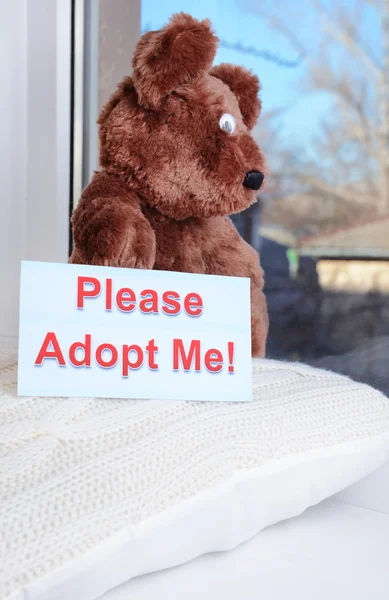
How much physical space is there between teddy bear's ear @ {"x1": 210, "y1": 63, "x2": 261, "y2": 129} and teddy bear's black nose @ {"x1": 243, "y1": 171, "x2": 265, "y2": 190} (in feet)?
0.48

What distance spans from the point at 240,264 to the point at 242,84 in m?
0.25

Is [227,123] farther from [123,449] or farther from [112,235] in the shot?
[123,449]

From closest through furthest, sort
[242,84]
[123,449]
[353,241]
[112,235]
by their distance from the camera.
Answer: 1. [123,449]
2. [112,235]
3. [242,84]
4. [353,241]

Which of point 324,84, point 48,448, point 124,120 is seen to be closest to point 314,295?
point 324,84

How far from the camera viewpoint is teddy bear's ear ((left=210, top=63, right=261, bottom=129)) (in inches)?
34.2

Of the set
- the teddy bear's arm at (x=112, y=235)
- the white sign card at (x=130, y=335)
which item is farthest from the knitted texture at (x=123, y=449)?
the teddy bear's arm at (x=112, y=235)

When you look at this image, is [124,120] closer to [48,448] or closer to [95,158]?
[48,448]

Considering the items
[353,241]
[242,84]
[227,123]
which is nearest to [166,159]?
[227,123]

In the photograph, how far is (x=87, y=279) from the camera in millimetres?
566

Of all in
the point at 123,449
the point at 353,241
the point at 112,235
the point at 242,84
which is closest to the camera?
the point at 123,449

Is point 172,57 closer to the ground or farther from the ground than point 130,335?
farther from the ground

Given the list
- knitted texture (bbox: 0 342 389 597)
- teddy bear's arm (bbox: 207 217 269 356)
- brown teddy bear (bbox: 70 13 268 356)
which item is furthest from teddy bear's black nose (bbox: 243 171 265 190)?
knitted texture (bbox: 0 342 389 597)

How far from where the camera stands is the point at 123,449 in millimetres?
480

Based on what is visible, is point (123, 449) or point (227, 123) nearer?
point (123, 449)
